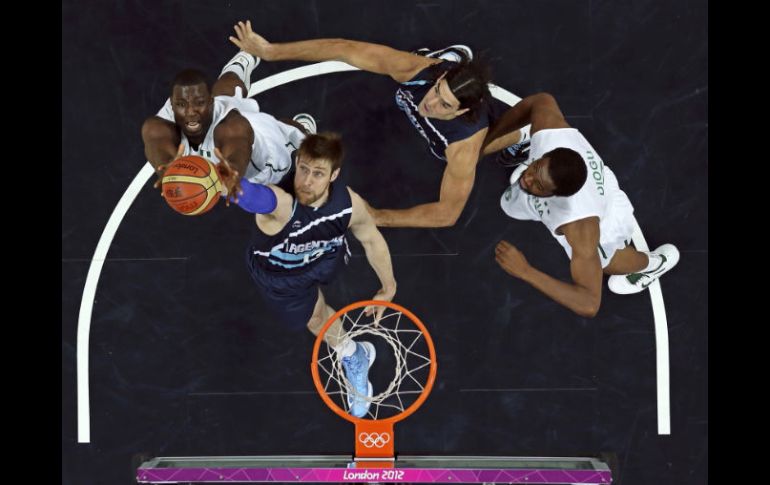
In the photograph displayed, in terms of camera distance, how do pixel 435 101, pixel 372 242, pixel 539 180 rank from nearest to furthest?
pixel 539 180 → pixel 435 101 → pixel 372 242

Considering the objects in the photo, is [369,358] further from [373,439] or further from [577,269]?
[577,269]

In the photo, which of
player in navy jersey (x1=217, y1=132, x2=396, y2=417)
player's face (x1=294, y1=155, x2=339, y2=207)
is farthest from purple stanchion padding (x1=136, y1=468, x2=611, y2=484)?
player's face (x1=294, y1=155, x2=339, y2=207)

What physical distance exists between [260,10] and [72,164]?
214 centimetres

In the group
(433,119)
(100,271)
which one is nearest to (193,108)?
(433,119)

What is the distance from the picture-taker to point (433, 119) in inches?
208

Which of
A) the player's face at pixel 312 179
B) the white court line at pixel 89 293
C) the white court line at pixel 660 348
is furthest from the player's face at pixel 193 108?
the white court line at pixel 660 348

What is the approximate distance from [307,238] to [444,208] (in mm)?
1419

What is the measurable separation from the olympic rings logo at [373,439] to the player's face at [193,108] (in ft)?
7.90

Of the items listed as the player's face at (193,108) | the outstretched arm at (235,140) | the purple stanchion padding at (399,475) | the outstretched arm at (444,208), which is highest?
the player's face at (193,108)

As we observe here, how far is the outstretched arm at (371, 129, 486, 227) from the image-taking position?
17.9 feet

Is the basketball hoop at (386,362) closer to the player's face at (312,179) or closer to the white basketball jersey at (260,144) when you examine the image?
the player's face at (312,179)

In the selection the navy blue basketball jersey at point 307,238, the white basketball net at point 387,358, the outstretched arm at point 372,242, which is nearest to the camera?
the navy blue basketball jersey at point 307,238

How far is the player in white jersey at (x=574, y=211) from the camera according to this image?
4.68m

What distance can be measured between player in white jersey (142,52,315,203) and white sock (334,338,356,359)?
55.0 inches
